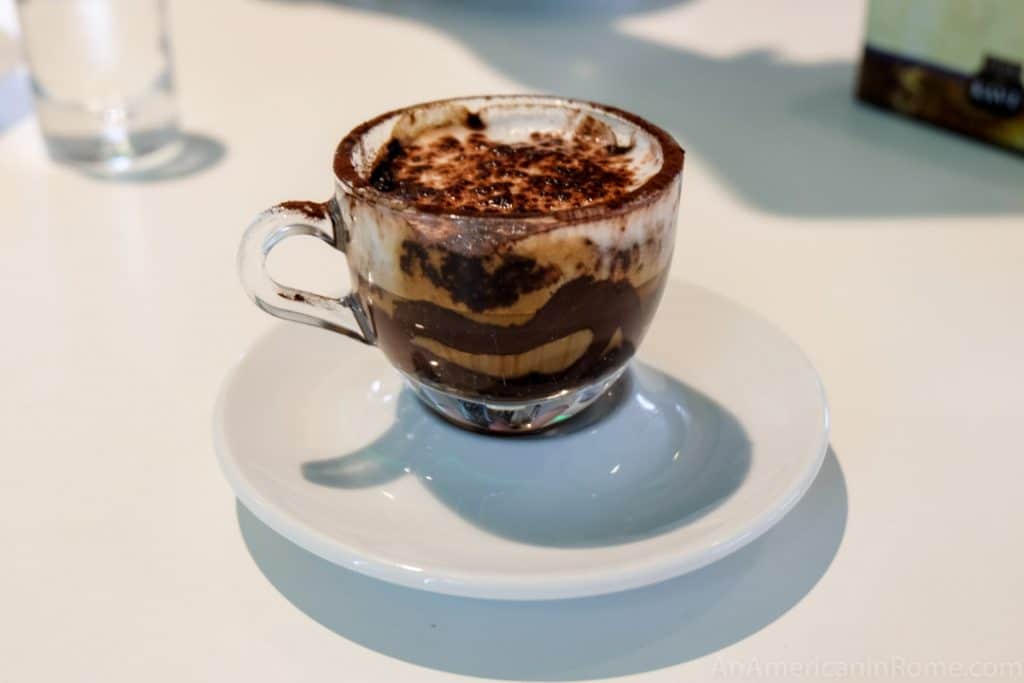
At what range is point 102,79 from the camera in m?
1.10

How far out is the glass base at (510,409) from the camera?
23.9 inches

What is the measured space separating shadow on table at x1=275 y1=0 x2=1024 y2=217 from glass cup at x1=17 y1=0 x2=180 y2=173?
32 centimetres

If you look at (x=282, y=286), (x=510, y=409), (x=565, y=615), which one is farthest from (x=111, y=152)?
(x=565, y=615)

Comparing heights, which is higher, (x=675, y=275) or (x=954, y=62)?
(x=954, y=62)

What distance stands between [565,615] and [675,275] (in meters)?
0.41

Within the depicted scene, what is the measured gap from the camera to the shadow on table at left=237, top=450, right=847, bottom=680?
50 centimetres

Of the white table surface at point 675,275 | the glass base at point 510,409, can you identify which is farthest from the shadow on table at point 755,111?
the glass base at point 510,409

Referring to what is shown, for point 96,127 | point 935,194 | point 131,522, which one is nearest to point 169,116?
point 96,127

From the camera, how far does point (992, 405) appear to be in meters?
0.68

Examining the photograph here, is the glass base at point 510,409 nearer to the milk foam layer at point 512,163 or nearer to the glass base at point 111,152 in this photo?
the milk foam layer at point 512,163

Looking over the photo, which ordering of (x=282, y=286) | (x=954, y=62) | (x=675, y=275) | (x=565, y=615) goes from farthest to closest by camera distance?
1. (x=954, y=62)
2. (x=675, y=275)
3. (x=282, y=286)
4. (x=565, y=615)

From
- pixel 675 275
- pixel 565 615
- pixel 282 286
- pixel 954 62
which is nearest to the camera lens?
pixel 565 615

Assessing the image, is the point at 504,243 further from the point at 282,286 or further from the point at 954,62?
the point at 954,62

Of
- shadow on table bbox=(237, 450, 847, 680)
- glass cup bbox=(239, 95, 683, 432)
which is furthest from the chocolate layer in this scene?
shadow on table bbox=(237, 450, 847, 680)
